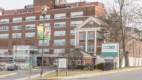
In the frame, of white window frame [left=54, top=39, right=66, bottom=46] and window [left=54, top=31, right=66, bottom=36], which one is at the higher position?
window [left=54, top=31, right=66, bottom=36]

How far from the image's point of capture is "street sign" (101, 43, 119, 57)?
3725cm

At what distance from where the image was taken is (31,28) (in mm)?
81250

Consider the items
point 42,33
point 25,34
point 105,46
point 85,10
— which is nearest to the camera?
point 42,33

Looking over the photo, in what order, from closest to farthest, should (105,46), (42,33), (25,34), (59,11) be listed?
(42,33), (105,46), (59,11), (25,34)

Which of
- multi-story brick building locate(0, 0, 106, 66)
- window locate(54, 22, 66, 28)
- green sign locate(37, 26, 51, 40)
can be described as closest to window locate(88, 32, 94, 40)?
multi-story brick building locate(0, 0, 106, 66)

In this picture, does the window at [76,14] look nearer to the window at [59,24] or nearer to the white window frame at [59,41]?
the window at [59,24]

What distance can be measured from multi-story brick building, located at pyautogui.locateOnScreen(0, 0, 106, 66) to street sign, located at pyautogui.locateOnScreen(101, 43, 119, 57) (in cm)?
2965

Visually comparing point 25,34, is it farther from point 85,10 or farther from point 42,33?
point 42,33

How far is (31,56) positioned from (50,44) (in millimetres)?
7605

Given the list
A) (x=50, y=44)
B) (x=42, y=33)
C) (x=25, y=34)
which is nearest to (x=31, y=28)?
(x=25, y=34)

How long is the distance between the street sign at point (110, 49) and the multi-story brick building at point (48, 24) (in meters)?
29.6

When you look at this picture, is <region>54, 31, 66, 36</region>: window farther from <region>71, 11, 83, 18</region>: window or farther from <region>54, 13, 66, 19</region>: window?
<region>71, 11, 83, 18</region>: window

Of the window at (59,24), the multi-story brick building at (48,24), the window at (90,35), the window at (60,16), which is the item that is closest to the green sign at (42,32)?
the window at (90,35)

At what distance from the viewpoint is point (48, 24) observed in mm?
78562
